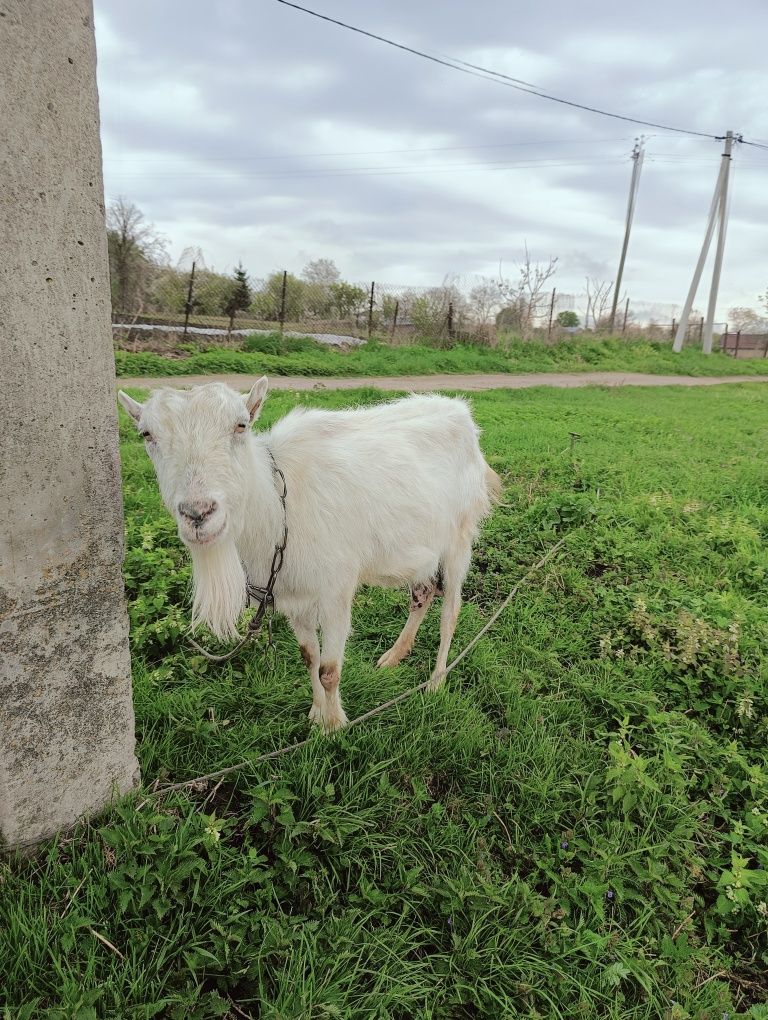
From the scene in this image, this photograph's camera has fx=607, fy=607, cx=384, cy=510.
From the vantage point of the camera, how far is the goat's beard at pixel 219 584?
7.34ft

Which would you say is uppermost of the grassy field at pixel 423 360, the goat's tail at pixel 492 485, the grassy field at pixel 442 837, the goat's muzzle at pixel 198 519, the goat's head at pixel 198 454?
the grassy field at pixel 423 360

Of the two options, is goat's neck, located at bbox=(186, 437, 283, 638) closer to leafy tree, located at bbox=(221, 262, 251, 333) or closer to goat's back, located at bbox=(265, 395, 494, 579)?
goat's back, located at bbox=(265, 395, 494, 579)

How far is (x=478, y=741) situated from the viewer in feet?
8.65

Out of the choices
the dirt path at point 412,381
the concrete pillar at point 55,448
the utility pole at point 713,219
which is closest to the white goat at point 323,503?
the concrete pillar at point 55,448

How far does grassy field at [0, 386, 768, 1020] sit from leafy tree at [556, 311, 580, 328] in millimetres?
20679

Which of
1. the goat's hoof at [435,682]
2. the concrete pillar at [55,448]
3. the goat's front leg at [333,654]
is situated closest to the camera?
the concrete pillar at [55,448]

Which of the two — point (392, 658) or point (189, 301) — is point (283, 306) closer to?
point (189, 301)

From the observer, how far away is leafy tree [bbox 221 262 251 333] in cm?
1483

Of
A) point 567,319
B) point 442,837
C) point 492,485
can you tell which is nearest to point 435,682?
point 442,837

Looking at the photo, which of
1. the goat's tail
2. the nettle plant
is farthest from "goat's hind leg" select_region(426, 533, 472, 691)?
the nettle plant

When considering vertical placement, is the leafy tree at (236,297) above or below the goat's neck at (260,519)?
above

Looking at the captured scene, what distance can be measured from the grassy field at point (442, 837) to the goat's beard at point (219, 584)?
0.50 m

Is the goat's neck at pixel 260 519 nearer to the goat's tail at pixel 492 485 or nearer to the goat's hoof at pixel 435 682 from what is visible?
the goat's hoof at pixel 435 682

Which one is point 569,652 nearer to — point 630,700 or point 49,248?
point 630,700
